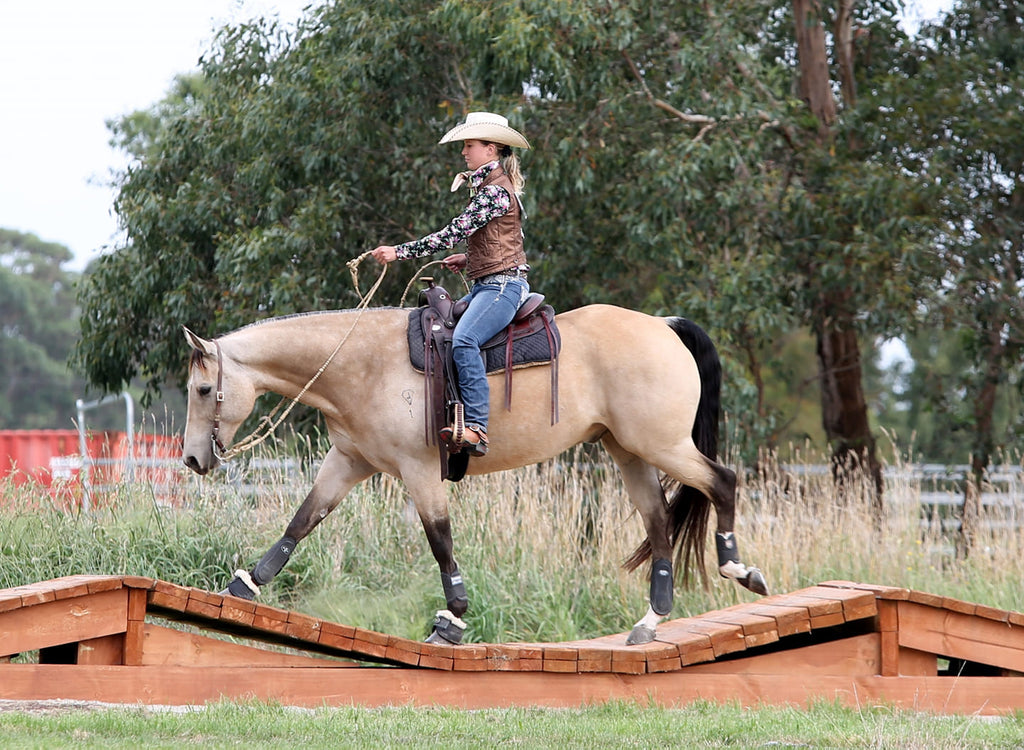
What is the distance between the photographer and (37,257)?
56.9m

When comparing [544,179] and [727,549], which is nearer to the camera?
[727,549]

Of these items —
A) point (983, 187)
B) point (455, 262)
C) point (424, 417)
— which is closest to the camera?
point (424, 417)

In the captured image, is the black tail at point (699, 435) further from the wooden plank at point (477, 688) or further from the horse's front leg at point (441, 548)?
the horse's front leg at point (441, 548)

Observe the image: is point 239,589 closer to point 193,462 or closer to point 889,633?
point 193,462

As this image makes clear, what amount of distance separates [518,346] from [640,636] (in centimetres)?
163

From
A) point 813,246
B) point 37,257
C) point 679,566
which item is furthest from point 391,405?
point 37,257

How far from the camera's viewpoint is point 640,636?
603 centimetres

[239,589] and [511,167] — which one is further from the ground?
[511,167]

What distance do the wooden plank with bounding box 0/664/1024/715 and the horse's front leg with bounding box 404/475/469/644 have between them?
0.24m

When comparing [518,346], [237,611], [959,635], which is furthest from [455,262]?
[959,635]

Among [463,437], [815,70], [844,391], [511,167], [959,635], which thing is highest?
[815,70]

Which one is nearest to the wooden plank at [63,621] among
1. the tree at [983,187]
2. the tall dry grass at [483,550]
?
the tall dry grass at [483,550]

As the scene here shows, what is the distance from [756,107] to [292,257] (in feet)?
16.3

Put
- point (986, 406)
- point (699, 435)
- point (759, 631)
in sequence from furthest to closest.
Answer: point (986, 406) < point (699, 435) < point (759, 631)
